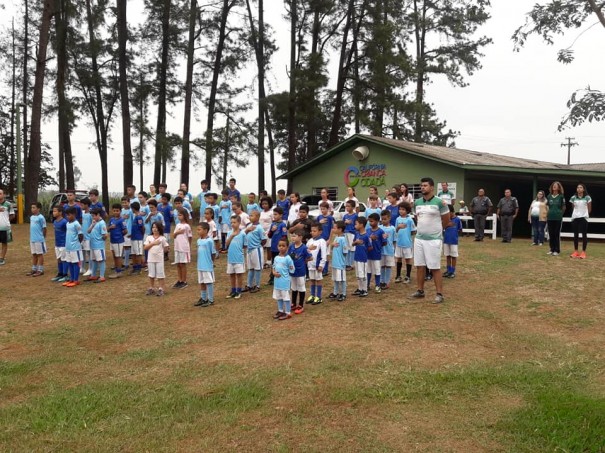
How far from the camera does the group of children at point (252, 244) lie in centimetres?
831

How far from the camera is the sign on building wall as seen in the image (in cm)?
2458

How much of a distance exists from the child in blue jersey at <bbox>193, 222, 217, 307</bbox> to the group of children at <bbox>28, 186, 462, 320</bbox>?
0.06ft

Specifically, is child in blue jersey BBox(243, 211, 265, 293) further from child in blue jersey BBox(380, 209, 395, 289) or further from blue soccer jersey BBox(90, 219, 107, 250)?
blue soccer jersey BBox(90, 219, 107, 250)

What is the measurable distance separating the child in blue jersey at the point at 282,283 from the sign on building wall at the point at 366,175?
17441 mm

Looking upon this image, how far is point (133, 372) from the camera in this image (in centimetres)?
569

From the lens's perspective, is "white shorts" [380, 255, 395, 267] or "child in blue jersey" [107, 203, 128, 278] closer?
"white shorts" [380, 255, 395, 267]

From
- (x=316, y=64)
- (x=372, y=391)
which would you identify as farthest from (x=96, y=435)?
(x=316, y=64)

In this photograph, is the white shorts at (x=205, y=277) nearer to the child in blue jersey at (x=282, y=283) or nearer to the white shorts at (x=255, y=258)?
the white shorts at (x=255, y=258)

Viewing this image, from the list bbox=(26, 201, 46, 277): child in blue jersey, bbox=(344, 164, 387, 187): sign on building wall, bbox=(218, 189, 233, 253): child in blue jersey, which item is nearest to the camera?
bbox=(26, 201, 46, 277): child in blue jersey

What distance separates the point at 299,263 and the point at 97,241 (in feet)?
17.4

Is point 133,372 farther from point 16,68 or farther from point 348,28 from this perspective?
point 16,68

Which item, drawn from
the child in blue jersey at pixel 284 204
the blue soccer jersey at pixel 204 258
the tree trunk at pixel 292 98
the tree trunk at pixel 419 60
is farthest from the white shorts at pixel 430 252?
the tree trunk at pixel 419 60

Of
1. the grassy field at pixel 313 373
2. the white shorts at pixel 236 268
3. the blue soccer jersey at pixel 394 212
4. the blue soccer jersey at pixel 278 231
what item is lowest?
the grassy field at pixel 313 373

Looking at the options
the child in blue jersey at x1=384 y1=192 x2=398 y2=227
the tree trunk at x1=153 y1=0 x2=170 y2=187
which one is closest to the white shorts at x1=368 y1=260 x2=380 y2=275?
the child in blue jersey at x1=384 y1=192 x2=398 y2=227
